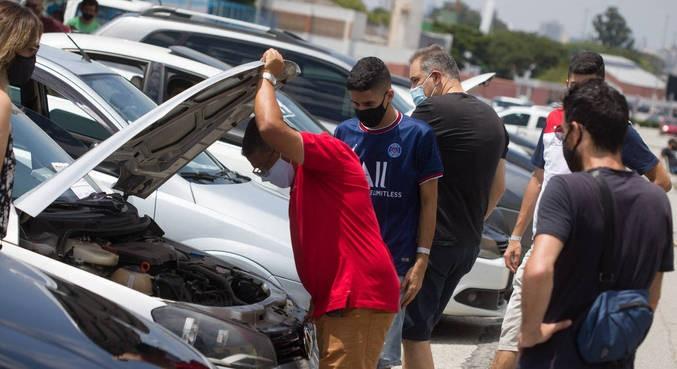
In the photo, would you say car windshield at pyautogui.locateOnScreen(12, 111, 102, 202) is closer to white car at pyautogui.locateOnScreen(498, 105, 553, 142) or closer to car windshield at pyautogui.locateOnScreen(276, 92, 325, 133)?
car windshield at pyautogui.locateOnScreen(276, 92, 325, 133)

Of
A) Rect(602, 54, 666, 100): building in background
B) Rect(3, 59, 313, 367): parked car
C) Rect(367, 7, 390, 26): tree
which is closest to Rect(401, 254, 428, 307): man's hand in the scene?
Rect(3, 59, 313, 367): parked car

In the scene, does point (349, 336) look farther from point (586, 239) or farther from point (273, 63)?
point (586, 239)

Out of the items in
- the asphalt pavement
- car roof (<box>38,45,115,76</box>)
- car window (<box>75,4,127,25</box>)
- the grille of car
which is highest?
car roof (<box>38,45,115,76</box>)

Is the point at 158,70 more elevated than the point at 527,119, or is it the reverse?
the point at 158,70

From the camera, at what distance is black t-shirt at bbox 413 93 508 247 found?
547 centimetres

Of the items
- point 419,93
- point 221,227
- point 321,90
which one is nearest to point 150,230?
point 221,227

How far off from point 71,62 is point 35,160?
62.8 inches

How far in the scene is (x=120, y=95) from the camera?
711 cm

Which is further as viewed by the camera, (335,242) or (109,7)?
(109,7)

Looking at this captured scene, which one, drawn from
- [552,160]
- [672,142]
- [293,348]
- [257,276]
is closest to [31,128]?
[257,276]

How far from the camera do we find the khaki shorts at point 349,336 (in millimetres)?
4523

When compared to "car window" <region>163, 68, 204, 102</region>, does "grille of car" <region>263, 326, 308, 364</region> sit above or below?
below

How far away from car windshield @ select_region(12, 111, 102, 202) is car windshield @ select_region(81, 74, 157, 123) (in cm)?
105

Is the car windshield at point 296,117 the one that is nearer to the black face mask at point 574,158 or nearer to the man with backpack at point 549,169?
the man with backpack at point 549,169
